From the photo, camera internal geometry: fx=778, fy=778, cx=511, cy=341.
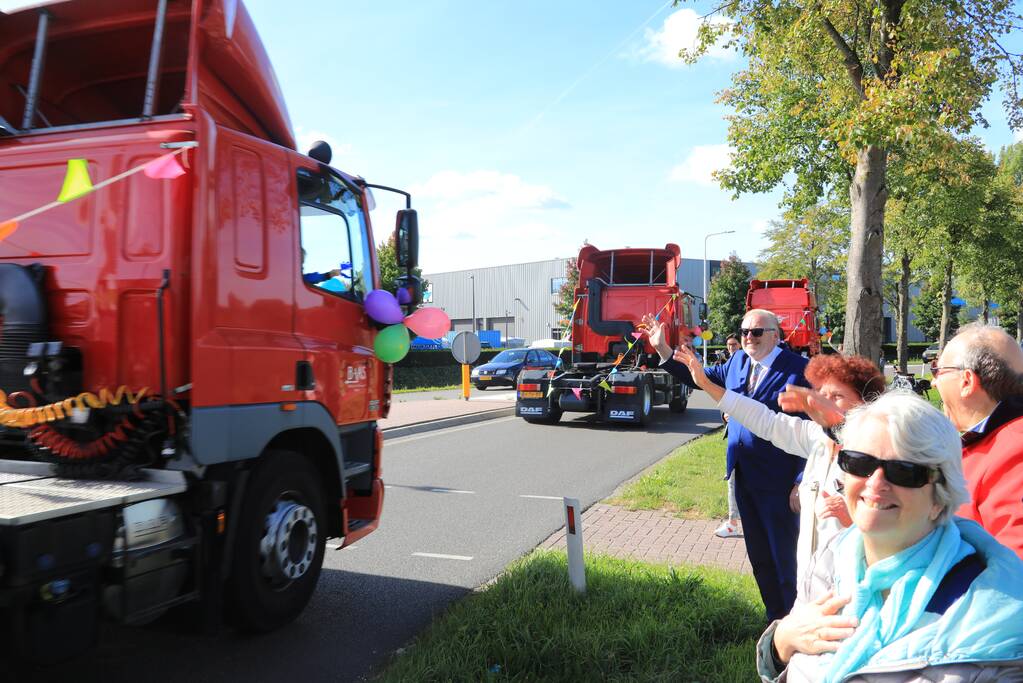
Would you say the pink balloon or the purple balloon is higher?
the purple balloon

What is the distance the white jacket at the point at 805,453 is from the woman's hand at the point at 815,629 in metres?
0.65

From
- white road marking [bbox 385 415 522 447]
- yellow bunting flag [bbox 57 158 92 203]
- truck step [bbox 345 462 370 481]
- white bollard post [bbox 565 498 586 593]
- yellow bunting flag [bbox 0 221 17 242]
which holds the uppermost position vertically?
yellow bunting flag [bbox 57 158 92 203]

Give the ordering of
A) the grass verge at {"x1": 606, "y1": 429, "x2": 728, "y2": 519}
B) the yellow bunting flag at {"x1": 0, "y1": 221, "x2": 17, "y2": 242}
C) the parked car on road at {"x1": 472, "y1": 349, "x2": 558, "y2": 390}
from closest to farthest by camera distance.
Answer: the yellow bunting flag at {"x1": 0, "y1": 221, "x2": 17, "y2": 242}, the grass verge at {"x1": 606, "y1": 429, "x2": 728, "y2": 519}, the parked car on road at {"x1": 472, "y1": 349, "x2": 558, "y2": 390}

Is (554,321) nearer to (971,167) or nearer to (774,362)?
(971,167)

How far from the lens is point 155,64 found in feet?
12.8

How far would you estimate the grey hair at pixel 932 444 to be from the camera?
5.53ft

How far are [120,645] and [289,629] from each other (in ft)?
2.82

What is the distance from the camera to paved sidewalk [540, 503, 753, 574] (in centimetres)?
573

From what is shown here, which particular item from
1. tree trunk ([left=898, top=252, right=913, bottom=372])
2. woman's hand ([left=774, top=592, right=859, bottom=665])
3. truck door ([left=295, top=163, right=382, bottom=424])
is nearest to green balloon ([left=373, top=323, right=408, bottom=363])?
truck door ([left=295, top=163, right=382, bottom=424])

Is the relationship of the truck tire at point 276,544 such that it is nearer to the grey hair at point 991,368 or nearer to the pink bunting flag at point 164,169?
the pink bunting flag at point 164,169

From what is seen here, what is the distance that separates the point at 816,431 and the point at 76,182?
355 cm

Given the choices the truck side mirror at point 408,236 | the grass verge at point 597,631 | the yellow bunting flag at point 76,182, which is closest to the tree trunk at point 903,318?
the grass verge at point 597,631

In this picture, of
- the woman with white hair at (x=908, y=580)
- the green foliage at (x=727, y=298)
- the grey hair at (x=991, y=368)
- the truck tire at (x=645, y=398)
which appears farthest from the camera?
the green foliage at (x=727, y=298)

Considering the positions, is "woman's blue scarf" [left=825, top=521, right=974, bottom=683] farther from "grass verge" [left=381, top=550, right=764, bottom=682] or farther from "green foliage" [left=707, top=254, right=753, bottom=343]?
"green foliage" [left=707, top=254, right=753, bottom=343]
